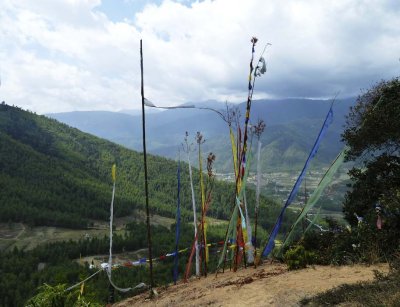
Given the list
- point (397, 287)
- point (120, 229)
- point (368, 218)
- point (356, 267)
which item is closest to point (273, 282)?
point (356, 267)

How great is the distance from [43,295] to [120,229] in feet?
496

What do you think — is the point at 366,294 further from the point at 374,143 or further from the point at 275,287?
the point at 374,143

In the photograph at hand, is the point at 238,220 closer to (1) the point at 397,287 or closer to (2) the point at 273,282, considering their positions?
(2) the point at 273,282

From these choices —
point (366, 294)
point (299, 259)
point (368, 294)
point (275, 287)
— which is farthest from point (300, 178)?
point (368, 294)

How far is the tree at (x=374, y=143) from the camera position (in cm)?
2016

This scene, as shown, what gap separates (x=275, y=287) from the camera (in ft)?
42.9

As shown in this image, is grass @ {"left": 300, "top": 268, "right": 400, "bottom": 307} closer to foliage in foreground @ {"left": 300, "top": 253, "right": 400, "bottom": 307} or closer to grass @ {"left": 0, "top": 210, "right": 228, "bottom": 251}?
foliage in foreground @ {"left": 300, "top": 253, "right": 400, "bottom": 307}

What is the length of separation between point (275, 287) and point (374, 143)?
12967 mm

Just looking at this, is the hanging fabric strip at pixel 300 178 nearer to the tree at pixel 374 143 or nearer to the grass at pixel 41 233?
the tree at pixel 374 143

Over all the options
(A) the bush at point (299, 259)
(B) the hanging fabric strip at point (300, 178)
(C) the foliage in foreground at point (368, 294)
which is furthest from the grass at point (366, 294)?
(B) the hanging fabric strip at point (300, 178)

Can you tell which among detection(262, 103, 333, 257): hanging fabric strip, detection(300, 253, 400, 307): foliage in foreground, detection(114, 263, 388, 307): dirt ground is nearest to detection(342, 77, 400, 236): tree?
detection(262, 103, 333, 257): hanging fabric strip

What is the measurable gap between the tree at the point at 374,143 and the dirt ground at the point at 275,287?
4938 millimetres

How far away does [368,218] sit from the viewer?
1895 centimetres

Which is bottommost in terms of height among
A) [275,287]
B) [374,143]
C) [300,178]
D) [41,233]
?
[41,233]
